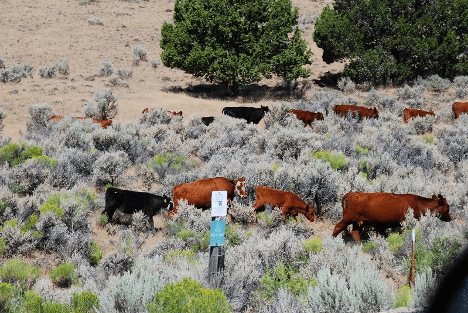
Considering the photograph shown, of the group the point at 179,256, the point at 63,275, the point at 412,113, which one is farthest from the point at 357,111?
the point at 63,275

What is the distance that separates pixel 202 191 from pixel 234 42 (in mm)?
15838

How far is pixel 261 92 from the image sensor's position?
2436 centimetres

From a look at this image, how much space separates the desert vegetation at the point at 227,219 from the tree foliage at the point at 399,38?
6.36m

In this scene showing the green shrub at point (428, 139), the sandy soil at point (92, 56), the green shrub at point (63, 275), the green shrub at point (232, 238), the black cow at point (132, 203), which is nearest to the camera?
the green shrub at point (63, 275)

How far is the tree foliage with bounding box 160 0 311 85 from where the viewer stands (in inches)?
851

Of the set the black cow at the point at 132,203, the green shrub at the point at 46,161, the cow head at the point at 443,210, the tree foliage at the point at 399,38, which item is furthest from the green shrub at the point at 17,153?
the tree foliage at the point at 399,38

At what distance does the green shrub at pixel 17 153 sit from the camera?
35.2 ft

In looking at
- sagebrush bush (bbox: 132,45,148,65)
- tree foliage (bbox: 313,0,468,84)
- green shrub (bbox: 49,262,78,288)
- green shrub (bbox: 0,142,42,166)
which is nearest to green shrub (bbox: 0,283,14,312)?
green shrub (bbox: 49,262,78,288)

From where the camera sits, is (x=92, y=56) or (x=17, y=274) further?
(x=92, y=56)

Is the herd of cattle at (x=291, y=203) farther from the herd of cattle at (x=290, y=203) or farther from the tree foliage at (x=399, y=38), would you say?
the tree foliage at (x=399, y=38)

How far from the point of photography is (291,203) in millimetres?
8359

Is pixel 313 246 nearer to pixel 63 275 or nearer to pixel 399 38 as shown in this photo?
pixel 63 275

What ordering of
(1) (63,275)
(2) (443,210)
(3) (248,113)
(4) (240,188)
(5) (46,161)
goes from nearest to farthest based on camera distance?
(1) (63,275), (2) (443,210), (4) (240,188), (5) (46,161), (3) (248,113)

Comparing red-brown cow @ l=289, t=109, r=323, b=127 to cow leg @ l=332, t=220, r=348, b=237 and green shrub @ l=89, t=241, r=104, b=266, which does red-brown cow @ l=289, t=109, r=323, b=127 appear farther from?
green shrub @ l=89, t=241, r=104, b=266
